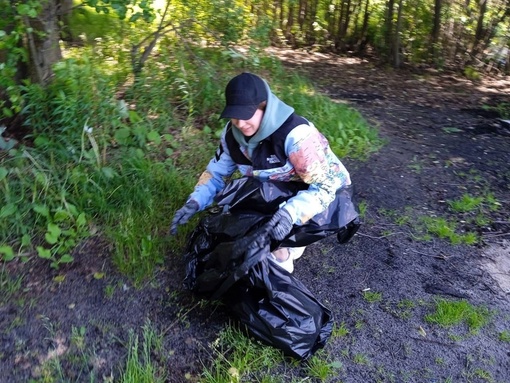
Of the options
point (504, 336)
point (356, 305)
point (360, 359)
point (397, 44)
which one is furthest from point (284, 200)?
point (397, 44)

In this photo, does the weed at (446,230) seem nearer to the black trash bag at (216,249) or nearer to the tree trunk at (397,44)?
the black trash bag at (216,249)

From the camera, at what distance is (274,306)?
2.57 metres

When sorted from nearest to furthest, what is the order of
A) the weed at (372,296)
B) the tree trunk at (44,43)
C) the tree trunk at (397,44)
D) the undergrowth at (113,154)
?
the weed at (372,296) < the undergrowth at (113,154) < the tree trunk at (44,43) < the tree trunk at (397,44)

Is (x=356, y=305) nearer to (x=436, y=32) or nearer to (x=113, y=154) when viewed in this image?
(x=113, y=154)

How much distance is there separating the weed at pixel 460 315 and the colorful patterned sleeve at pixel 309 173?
36.0 inches

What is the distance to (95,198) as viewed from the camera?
3.49 m

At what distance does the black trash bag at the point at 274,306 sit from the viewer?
2.54 meters

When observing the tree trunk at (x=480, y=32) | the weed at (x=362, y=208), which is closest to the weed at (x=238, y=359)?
the weed at (x=362, y=208)

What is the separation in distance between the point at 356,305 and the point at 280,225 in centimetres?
81

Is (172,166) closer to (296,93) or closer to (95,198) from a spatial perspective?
(95,198)

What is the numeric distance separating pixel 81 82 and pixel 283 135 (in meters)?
1.97

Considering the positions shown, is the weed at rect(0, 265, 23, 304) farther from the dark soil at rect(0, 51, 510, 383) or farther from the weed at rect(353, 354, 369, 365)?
the weed at rect(353, 354, 369, 365)

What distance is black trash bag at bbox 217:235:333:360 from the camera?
2541mm

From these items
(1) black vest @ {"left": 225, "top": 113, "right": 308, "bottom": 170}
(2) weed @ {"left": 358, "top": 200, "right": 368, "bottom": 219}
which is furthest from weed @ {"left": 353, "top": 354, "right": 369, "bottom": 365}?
(2) weed @ {"left": 358, "top": 200, "right": 368, "bottom": 219}
